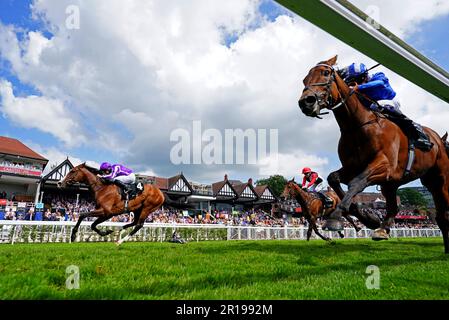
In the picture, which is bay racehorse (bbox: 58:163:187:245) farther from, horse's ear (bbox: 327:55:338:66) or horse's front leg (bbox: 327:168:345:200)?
horse's ear (bbox: 327:55:338:66)

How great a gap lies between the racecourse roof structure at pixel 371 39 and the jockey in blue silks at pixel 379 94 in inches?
31.7

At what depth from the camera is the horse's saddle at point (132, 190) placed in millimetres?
11164

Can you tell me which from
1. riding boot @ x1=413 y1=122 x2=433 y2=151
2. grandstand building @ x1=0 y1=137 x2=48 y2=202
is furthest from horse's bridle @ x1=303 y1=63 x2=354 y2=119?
grandstand building @ x1=0 y1=137 x2=48 y2=202

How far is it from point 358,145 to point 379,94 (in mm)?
1292

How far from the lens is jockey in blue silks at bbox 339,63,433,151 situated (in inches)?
206

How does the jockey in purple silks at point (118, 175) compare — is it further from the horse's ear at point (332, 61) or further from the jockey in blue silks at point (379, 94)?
the horse's ear at point (332, 61)

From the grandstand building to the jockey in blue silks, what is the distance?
3942 centimetres

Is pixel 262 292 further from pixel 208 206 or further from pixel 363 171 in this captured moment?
pixel 208 206

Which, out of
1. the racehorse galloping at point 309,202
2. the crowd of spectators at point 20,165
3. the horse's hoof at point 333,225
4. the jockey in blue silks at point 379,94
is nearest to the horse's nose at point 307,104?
the horse's hoof at point 333,225

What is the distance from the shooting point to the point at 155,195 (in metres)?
12.5

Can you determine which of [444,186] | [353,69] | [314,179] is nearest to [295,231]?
[314,179]

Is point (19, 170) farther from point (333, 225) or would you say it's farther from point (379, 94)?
point (333, 225)

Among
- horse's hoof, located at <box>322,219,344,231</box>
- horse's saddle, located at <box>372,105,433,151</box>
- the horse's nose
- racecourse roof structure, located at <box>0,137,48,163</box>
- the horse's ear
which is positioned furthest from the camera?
racecourse roof structure, located at <box>0,137,48,163</box>
